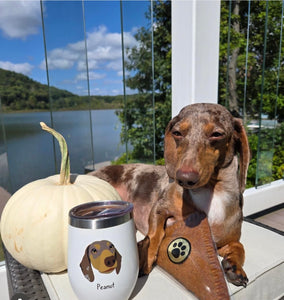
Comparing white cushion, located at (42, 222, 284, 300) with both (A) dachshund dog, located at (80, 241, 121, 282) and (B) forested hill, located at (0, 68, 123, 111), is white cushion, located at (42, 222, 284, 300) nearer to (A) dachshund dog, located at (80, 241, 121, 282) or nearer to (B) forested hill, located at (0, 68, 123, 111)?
(A) dachshund dog, located at (80, 241, 121, 282)

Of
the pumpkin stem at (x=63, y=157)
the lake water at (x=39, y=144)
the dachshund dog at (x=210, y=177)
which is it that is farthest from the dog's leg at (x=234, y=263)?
the lake water at (x=39, y=144)

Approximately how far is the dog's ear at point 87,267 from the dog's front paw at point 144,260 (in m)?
0.27

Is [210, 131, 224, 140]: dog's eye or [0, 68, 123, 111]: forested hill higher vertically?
[0, 68, 123, 111]: forested hill

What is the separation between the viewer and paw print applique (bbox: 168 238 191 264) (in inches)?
35.3

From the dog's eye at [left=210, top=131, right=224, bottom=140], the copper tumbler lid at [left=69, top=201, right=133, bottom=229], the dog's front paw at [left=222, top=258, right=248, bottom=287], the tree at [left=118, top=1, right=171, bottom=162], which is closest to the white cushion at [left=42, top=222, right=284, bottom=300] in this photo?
the dog's front paw at [left=222, top=258, right=248, bottom=287]

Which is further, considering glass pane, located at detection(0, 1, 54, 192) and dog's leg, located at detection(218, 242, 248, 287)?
glass pane, located at detection(0, 1, 54, 192)

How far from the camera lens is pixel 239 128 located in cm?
90

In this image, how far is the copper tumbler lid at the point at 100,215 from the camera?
679mm

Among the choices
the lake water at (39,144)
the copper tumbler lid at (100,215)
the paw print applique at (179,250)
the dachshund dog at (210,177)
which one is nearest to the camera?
the copper tumbler lid at (100,215)

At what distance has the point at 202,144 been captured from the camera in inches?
30.9

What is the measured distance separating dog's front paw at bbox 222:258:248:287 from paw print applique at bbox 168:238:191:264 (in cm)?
16

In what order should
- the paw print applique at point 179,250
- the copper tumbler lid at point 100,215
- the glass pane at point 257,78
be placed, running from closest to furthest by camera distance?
the copper tumbler lid at point 100,215
the paw print applique at point 179,250
the glass pane at point 257,78

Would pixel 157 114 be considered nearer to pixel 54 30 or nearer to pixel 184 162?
pixel 54 30

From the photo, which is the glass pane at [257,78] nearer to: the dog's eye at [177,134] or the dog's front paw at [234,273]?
the dog's front paw at [234,273]
